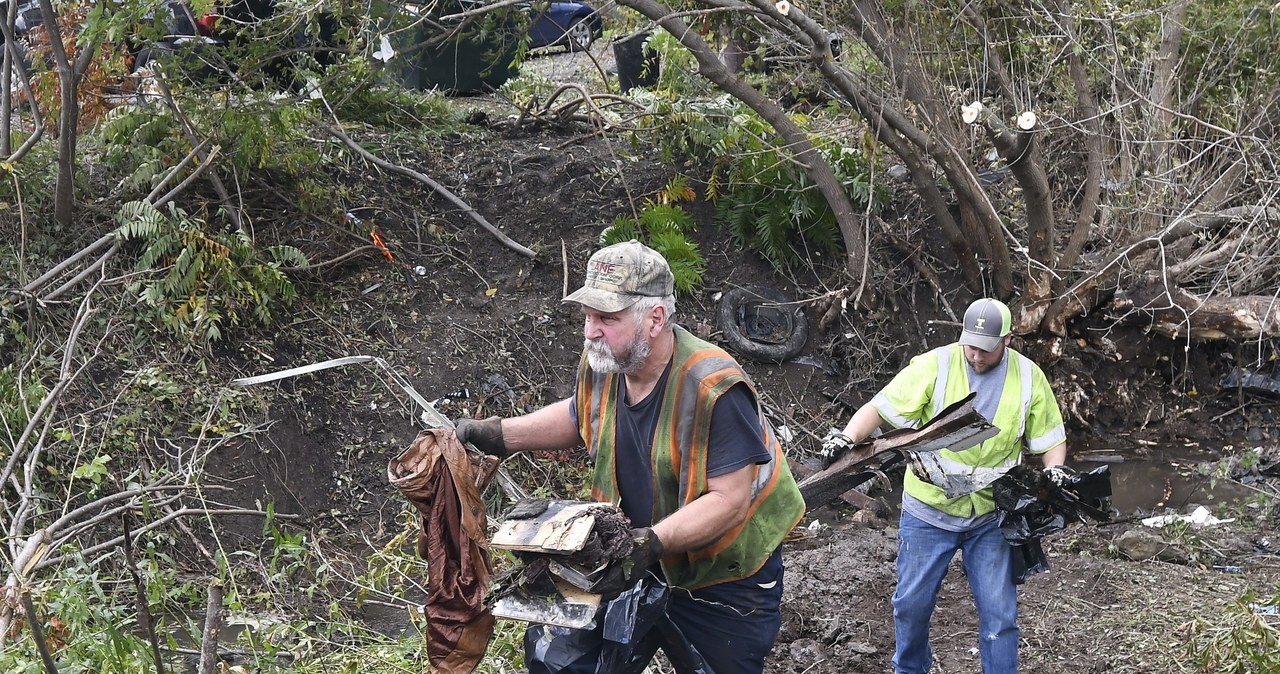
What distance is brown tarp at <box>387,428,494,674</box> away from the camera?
10.9ft

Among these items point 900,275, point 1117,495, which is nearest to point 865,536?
point 1117,495

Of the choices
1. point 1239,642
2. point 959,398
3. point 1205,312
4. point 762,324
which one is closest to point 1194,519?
point 1205,312

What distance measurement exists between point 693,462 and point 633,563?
Result: 351mm

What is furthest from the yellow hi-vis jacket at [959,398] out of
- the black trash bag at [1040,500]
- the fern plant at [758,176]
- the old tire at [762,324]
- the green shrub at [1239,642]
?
the fern plant at [758,176]

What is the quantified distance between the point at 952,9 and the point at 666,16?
2100mm

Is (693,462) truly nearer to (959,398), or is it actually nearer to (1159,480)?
(959,398)

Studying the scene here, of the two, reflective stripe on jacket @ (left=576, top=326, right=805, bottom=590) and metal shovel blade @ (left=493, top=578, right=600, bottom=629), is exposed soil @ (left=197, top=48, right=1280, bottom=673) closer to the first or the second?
reflective stripe on jacket @ (left=576, top=326, right=805, bottom=590)

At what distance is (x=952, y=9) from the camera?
7715 mm

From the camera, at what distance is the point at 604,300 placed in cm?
316

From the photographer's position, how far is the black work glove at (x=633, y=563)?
295 cm

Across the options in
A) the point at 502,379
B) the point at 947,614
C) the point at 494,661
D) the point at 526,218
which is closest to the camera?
the point at 494,661

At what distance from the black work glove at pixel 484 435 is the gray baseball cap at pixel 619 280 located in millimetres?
620

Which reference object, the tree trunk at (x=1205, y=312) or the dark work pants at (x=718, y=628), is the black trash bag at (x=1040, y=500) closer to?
the dark work pants at (x=718, y=628)

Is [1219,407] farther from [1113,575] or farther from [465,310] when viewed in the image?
[465,310]
